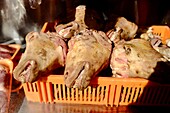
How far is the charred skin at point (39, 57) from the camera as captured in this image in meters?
0.82

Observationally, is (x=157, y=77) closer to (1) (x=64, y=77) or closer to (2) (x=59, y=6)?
(1) (x=64, y=77)

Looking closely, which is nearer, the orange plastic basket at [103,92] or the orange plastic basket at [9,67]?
the orange plastic basket at [103,92]

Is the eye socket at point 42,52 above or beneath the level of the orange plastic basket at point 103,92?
above

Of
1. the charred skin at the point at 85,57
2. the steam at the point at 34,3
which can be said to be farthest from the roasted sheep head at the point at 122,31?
the steam at the point at 34,3

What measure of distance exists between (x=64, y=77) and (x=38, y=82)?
0.11m

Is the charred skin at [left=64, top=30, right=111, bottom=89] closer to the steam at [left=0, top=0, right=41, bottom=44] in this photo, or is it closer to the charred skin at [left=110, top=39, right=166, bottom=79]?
the charred skin at [left=110, top=39, right=166, bottom=79]

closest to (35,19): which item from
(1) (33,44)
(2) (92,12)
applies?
(2) (92,12)

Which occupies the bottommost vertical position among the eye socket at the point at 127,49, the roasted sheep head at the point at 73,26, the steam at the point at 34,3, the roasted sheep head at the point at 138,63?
the roasted sheep head at the point at 138,63

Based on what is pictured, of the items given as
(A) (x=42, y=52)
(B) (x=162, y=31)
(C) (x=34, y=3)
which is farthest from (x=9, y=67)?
(B) (x=162, y=31)

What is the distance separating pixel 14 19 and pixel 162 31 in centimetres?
75

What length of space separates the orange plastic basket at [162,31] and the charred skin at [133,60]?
293 millimetres

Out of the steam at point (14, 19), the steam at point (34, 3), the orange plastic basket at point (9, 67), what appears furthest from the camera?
the steam at point (14, 19)

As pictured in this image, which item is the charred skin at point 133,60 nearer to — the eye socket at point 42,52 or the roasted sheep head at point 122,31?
the roasted sheep head at point 122,31

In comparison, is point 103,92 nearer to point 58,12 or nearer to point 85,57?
point 85,57
